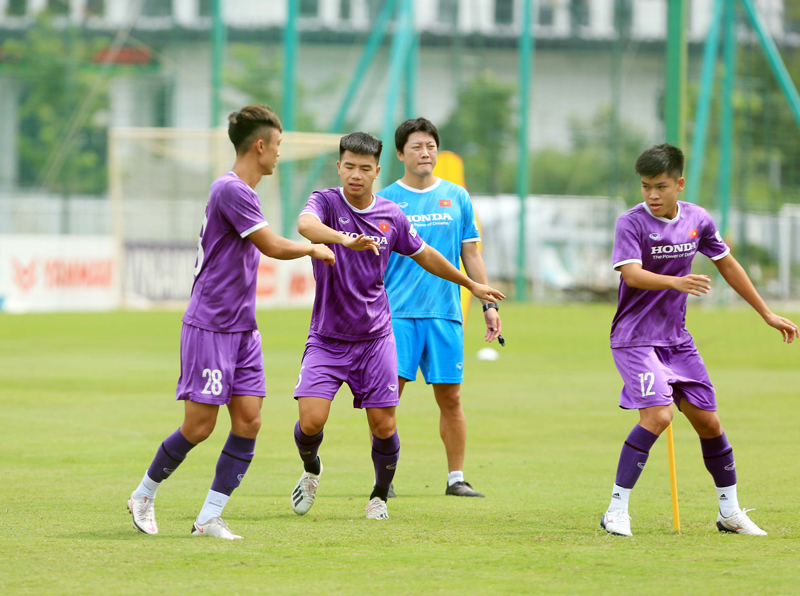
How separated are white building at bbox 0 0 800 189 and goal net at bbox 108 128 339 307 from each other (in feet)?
18.8

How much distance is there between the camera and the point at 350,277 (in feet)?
20.4

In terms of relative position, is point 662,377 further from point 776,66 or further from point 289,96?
point 776,66

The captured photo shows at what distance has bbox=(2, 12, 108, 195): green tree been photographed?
1309 inches

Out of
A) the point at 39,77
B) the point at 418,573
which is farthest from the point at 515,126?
the point at 418,573

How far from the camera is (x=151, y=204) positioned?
29.9 meters

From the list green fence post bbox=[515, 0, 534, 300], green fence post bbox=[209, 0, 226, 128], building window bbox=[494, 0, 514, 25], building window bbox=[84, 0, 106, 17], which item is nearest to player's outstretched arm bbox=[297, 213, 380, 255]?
green fence post bbox=[209, 0, 226, 128]

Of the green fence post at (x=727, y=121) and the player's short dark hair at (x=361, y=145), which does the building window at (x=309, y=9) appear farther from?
the player's short dark hair at (x=361, y=145)

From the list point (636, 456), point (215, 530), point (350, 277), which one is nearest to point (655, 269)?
point (636, 456)

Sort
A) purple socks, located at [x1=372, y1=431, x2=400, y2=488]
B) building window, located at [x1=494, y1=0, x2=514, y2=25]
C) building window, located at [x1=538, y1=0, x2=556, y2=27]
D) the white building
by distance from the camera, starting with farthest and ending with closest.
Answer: building window, located at [x1=538, y1=0, x2=556, y2=27] → building window, located at [x1=494, y1=0, x2=514, y2=25] → the white building → purple socks, located at [x1=372, y1=431, x2=400, y2=488]

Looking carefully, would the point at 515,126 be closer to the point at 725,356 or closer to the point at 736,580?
the point at 725,356

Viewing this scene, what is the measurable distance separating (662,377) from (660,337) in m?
0.25

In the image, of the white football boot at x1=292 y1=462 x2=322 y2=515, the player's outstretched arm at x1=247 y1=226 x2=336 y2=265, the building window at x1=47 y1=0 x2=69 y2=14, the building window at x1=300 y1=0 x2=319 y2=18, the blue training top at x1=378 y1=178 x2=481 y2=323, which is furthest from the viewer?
the building window at x1=300 y1=0 x2=319 y2=18

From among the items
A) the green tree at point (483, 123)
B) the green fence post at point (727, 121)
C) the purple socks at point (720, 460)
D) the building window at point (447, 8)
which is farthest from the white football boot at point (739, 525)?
the building window at point (447, 8)

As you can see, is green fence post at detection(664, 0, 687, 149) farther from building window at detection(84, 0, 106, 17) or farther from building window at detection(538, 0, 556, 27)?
building window at detection(84, 0, 106, 17)
